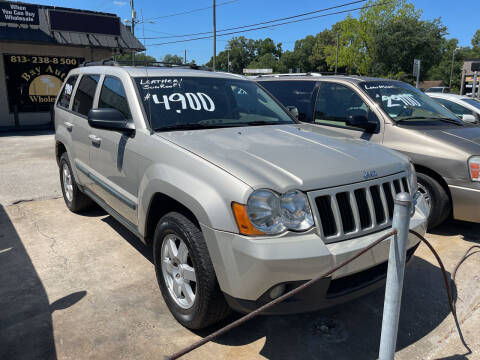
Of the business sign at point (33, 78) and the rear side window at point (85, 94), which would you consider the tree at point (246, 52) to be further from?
the rear side window at point (85, 94)

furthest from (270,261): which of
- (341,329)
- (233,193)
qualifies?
(341,329)

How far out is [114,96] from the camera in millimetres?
3721

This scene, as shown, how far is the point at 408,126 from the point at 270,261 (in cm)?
351

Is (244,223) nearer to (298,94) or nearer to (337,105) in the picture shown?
(337,105)

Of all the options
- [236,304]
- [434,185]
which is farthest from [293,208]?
[434,185]

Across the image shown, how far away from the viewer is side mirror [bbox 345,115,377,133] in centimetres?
485

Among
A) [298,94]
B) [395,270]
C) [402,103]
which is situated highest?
[298,94]

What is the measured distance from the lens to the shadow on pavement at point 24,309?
261 cm

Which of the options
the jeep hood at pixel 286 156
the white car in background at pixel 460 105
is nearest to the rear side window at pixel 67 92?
the jeep hood at pixel 286 156

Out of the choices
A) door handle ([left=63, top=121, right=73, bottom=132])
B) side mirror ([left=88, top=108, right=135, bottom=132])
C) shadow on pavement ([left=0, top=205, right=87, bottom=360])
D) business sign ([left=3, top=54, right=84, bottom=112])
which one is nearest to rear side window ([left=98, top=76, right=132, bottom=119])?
side mirror ([left=88, top=108, right=135, bottom=132])

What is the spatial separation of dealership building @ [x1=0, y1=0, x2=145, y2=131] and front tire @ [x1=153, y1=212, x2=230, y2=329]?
13932 mm

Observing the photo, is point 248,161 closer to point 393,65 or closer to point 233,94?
point 233,94

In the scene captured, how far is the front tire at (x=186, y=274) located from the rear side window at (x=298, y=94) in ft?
11.6

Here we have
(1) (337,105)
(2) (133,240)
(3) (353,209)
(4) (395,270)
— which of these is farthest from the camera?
(1) (337,105)
